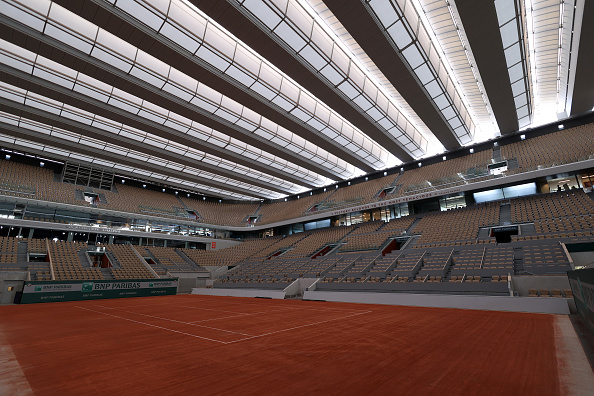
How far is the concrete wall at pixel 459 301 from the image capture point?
1070cm

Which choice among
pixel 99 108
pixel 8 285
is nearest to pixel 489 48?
pixel 99 108

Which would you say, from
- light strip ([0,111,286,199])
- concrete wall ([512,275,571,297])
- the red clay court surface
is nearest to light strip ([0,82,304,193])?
light strip ([0,111,286,199])

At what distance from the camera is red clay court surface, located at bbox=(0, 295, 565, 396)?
→ 3.87 m

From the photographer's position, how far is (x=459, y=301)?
42.9 ft

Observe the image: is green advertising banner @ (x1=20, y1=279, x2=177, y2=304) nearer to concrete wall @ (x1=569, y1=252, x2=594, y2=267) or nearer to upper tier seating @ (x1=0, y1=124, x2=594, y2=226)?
upper tier seating @ (x1=0, y1=124, x2=594, y2=226)

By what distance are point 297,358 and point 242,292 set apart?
18971 mm

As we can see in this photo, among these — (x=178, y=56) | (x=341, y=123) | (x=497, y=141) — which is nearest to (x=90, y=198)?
(x=178, y=56)

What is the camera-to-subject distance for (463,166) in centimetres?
2892

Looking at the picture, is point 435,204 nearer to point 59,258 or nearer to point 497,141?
point 497,141

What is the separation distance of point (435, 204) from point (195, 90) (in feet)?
84.8

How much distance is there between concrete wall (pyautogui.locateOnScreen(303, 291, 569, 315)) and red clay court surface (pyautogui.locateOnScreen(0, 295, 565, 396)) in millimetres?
1760

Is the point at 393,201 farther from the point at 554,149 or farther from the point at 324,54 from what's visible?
the point at 324,54

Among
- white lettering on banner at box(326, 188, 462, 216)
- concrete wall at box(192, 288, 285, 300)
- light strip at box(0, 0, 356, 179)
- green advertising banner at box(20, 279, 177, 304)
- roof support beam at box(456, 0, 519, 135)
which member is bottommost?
concrete wall at box(192, 288, 285, 300)

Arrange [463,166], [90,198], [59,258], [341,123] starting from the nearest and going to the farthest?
[59,258], [341,123], [463,166], [90,198]
